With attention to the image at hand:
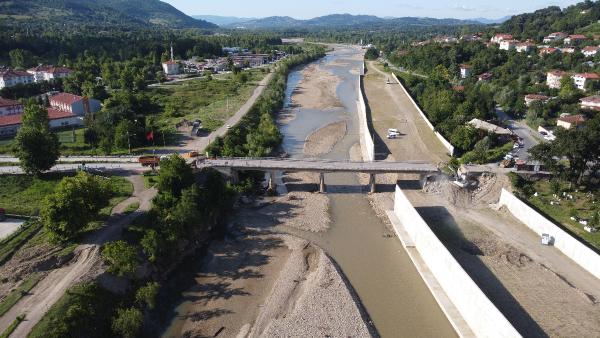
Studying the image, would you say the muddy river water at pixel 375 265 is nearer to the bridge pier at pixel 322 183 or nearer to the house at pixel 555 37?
the bridge pier at pixel 322 183

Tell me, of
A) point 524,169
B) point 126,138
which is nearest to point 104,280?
point 126,138

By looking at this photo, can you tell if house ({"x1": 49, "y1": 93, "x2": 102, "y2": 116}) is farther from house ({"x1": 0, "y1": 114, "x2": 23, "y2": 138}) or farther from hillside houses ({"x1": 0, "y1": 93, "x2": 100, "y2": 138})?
house ({"x1": 0, "y1": 114, "x2": 23, "y2": 138})

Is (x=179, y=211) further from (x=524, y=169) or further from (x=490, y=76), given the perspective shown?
(x=490, y=76)

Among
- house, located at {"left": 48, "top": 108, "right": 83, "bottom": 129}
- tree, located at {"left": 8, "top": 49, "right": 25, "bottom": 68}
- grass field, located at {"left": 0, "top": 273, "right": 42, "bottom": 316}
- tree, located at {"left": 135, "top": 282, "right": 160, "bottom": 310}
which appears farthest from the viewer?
tree, located at {"left": 8, "top": 49, "right": 25, "bottom": 68}

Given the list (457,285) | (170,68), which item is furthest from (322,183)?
(170,68)

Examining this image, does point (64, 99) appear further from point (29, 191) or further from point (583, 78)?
point (583, 78)

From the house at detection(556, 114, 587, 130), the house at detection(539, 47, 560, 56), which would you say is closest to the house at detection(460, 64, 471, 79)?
the house at detection(539, 47, 560, 56)

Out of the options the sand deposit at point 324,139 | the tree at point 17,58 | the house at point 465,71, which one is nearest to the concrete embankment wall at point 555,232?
the sand deposit at point 324,139
